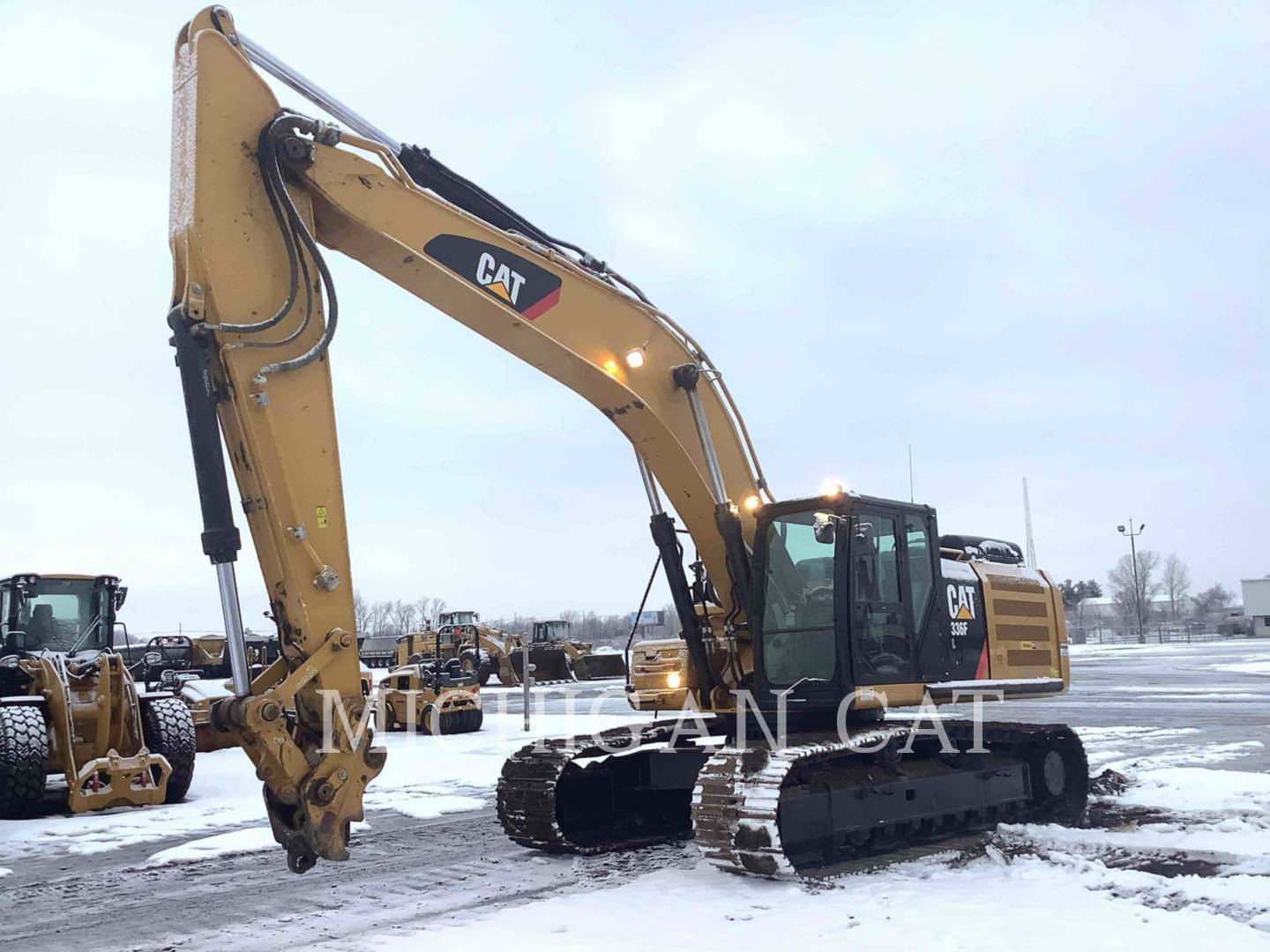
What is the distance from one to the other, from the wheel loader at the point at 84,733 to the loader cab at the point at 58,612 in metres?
0.06

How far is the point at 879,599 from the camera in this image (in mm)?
8398

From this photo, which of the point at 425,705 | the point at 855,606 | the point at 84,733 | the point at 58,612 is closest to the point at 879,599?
the point at 855,606

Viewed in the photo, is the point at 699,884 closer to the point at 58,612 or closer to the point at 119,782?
the point at 119,782

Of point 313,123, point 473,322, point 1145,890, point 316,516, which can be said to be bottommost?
point 1145,890

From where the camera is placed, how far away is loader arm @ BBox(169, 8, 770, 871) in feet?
18.6

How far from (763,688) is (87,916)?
456 cm

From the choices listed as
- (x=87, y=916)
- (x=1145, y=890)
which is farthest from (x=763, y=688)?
(x=87, y=916)

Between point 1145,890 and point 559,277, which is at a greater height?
point 559,277

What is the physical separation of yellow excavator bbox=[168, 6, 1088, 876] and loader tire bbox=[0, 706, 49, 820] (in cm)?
539

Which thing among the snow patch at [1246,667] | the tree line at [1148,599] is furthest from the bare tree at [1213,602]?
the snow patch at [1246,667]

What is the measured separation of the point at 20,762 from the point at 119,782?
1022 millimetres

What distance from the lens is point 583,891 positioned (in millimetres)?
7473

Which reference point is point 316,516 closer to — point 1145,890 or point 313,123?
point 313,123

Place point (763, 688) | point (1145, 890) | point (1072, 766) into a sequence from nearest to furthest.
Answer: point (1145, 890) → point (763, 688) → point (1072, 766)
